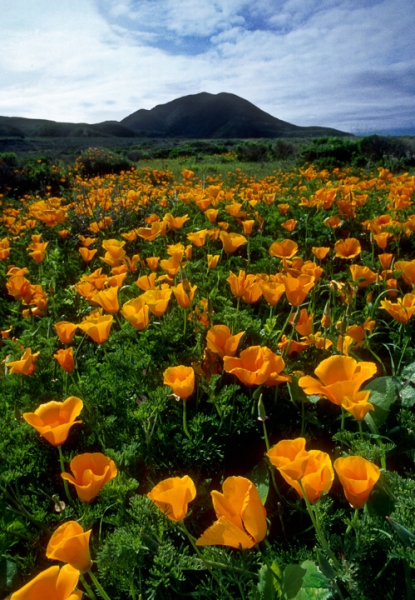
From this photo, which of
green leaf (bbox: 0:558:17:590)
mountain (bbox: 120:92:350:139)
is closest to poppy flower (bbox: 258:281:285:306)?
green leaf (bbox: 0:558:17:590)

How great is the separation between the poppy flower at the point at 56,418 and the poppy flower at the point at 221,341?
0.45m

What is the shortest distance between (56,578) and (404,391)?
118 centimetres

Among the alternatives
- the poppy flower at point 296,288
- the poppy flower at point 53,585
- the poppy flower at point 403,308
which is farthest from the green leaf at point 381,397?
the poppy flower at point 53,585

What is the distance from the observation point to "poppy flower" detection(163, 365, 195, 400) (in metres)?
1.21

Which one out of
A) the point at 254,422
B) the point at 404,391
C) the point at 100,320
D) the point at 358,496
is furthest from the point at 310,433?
the point at 100,320

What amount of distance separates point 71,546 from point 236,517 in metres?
0.32

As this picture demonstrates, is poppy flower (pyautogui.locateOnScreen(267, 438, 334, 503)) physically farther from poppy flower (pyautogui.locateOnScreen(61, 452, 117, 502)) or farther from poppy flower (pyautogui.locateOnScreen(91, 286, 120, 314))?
poppy flower (pyautogui.locateOnScreen(91, 286, 120, 314))

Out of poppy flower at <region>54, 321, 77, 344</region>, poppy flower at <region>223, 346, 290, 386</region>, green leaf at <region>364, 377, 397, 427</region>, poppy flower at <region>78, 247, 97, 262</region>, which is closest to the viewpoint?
poppy flower at <region>223, 346, 290, 386</region>

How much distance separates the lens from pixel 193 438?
53.2 inches

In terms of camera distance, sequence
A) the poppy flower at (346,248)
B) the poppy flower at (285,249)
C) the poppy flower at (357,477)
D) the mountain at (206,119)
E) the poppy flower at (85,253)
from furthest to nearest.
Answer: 1. the mountain at (206,119)
2. the poppy flower at (85,253)
3. the poppy flower at (346,248)
4. the poppy flower at (285,249)
5. the poppy flower at (357,477)

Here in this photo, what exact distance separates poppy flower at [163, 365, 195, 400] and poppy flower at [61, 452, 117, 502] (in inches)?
10.9

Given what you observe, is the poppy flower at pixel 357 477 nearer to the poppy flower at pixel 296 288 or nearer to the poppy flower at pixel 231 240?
the poppy flower at pixel 296 288

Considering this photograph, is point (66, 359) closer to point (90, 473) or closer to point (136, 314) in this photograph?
point (136, 314)

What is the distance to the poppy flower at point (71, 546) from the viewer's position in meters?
0.82
